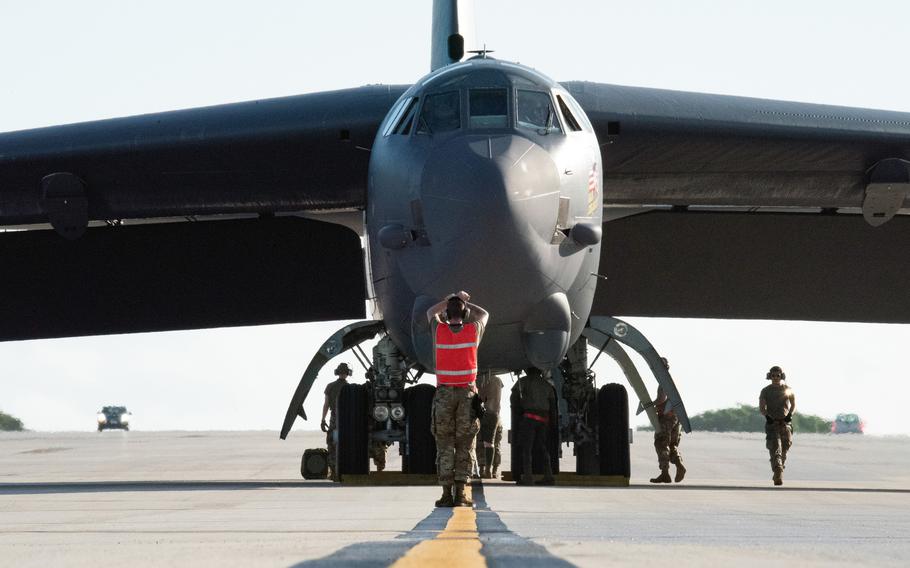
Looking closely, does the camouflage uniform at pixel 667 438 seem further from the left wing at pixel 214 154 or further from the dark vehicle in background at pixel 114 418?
the dark vehicle in background at pixel 114 418

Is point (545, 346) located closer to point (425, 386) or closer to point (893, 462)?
point (425, 386)

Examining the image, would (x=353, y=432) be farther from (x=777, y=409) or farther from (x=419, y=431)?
(x=777, y=409)

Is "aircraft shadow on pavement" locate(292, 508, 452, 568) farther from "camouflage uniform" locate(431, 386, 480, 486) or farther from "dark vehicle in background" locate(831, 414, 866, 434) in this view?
"dark vehicle in background" locate(831, 414, 866, 434)

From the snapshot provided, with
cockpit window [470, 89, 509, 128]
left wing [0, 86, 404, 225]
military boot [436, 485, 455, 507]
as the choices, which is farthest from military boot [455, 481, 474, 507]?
left wing [0, 86, 404, 225]

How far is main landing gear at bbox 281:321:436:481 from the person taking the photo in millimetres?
16828

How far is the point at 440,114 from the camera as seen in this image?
14781 mm

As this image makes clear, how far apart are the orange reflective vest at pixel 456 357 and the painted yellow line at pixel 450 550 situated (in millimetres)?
3479

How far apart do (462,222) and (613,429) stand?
4996 millimetres

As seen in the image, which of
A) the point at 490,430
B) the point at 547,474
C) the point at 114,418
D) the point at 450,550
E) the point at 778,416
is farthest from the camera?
the point at 114,418

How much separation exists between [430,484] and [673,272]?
9127 millimetres

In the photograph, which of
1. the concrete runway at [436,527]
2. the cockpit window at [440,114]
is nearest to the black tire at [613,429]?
the concrete runway at [436,527]

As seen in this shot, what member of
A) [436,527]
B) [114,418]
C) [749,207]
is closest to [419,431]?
[749,207]

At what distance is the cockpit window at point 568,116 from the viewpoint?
49.6ft

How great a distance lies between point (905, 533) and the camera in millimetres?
8469
